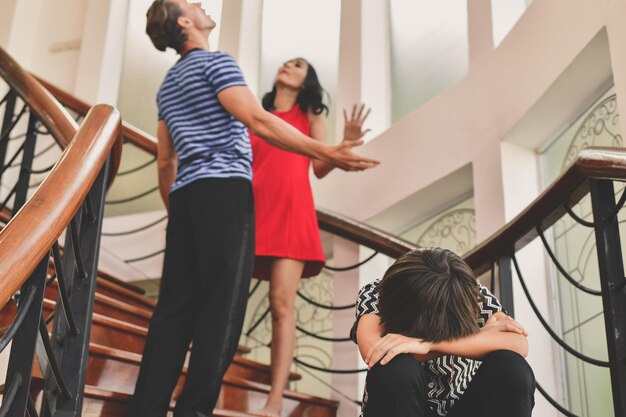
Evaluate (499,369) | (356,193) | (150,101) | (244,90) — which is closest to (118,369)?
(244,90)

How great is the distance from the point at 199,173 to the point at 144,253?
2757 mm

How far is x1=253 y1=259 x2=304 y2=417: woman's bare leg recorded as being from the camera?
295cm

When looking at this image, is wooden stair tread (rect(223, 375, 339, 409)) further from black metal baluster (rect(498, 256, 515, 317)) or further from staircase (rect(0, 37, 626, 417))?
black metal baluster (rect(498, 256, 515, 317))

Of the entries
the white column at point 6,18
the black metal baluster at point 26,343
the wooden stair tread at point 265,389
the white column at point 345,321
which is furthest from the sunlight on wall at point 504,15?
the white column at point 6,18

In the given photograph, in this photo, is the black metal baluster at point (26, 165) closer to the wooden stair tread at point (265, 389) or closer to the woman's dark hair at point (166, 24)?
the woman's dark hair at point (166, 24)

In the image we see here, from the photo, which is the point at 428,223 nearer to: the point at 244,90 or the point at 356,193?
the point at 356,193

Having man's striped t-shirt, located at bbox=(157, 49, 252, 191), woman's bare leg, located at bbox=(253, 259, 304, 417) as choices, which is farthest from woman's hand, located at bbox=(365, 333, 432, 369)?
woman's bare leg, located at bbox=(253, 259, 304, 417)

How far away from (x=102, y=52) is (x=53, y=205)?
4485 millimetres

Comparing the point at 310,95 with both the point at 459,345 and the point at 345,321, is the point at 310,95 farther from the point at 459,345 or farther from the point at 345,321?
the point at 459,345

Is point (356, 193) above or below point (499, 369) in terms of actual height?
above

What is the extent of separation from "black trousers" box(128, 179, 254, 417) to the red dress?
2.26 feet

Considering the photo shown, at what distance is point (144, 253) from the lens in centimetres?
510

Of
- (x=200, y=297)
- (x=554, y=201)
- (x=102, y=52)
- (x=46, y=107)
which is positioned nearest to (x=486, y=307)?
(x=554, y=201)

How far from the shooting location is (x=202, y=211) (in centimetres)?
240
